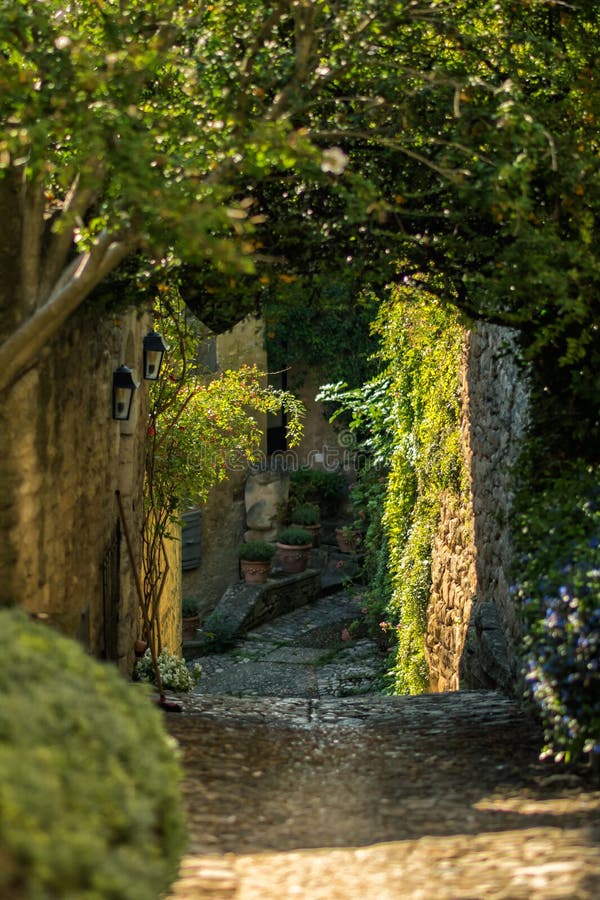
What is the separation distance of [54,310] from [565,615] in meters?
2.78

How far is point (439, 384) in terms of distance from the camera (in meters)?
10.1

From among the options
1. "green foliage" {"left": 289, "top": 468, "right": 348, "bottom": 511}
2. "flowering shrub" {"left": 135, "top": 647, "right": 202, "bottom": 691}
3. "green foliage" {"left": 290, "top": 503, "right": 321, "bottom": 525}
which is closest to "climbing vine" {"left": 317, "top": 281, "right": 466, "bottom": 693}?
"flowering shrub" {"left": 135, "top": 647, "right": 202, "bottom": 691}

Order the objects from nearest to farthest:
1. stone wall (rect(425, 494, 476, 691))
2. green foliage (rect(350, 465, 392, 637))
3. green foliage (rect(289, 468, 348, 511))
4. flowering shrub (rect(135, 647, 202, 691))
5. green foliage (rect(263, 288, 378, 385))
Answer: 1. flowering shrub (rect(135, 647, 202, 691))
2. stone wall (rect(425, 494, 476, 691))
3. green foliage (rect(350, 465, 392, 637))
4. green foliage (rect(289, 468, 348, 511))
5. green foliage (rect(263, 288, 378, 385))

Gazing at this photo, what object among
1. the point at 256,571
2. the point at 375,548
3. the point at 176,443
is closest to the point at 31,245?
the point at 176,443

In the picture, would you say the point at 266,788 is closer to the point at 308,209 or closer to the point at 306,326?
the point at 308,209

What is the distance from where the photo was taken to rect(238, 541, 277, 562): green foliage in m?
17.0

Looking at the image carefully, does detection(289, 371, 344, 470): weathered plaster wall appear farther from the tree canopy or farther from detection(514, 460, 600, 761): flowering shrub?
detection(514, 460, 600, 761): flowering shrub

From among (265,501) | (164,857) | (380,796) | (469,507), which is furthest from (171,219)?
(265,501)

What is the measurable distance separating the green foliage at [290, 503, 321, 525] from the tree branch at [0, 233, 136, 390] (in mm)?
13356

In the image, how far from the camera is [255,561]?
1702 cm

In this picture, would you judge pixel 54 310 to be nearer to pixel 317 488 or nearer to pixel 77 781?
pixel 77 781

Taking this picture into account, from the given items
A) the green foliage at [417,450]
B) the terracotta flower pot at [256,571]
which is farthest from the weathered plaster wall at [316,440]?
the green foliage at [417,450]

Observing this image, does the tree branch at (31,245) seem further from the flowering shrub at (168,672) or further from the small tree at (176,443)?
the flowering shrub at (168,672)

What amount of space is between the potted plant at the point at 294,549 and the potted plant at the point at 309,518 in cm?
49
